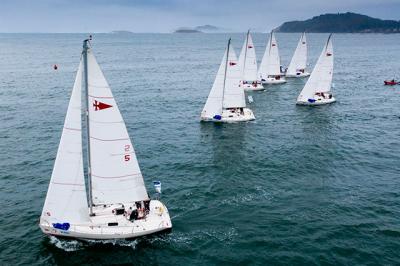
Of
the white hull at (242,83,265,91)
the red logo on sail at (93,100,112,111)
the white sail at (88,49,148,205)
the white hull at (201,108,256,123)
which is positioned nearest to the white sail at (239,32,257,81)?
the white hull at (242,83,265,91)

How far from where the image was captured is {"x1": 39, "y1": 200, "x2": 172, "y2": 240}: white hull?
31906 mm

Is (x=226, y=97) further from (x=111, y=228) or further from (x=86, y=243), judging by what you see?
(x=86, y=243)

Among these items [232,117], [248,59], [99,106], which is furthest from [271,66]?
[99,106]

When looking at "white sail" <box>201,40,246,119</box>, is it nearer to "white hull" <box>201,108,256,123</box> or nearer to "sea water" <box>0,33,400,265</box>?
"white hull" <box>201,108,256,123</box>

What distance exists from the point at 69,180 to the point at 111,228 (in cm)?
549

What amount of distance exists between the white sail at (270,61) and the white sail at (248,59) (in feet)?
46.5

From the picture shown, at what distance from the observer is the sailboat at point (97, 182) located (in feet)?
97.7

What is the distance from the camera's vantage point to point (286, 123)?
69.5m

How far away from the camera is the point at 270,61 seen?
109438 mm

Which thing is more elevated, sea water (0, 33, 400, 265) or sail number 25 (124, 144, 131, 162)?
sail number 25 (124, 144, 131, 162)

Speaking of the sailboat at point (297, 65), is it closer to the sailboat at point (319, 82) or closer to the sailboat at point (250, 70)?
the sailboat at point (250, 70)

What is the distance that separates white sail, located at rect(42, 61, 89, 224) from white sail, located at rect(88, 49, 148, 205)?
1.24 meters

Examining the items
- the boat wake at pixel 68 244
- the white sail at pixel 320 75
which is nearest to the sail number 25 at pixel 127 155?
the boat wake at pixel 68 244

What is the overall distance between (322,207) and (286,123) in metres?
32.4
